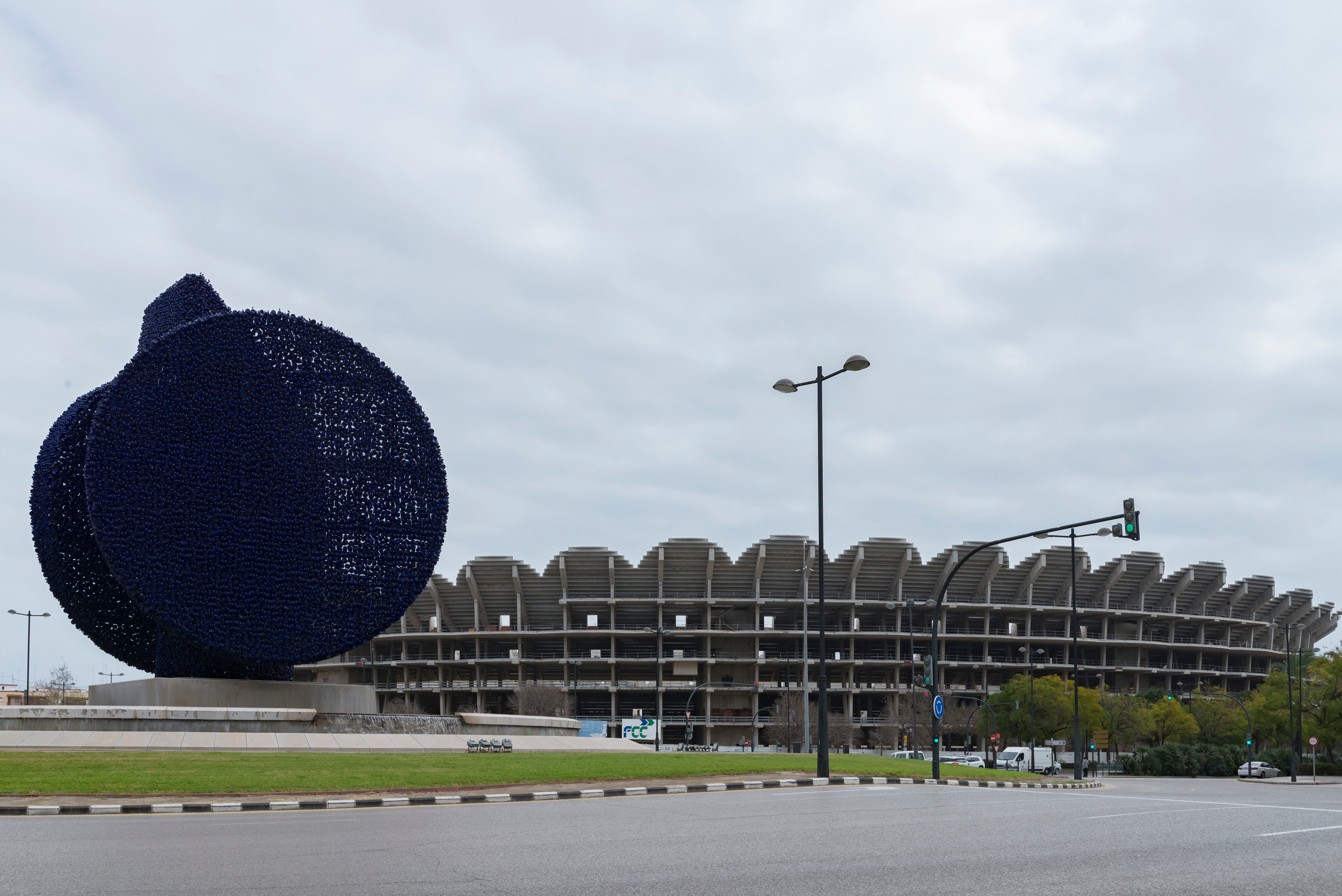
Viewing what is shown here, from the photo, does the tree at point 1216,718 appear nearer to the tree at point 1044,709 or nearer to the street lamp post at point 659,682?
the tree at point 1044,709

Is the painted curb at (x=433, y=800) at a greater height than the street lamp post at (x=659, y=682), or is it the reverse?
the painted curb at (x=433, y=800)

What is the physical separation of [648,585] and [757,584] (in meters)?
8.93

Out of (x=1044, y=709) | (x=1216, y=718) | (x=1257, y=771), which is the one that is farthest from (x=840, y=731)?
(x=1257, y=771)

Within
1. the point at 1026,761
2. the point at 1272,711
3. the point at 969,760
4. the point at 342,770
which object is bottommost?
the point at 969,760

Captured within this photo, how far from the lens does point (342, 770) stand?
20891 mm

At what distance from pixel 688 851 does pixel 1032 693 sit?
212ft

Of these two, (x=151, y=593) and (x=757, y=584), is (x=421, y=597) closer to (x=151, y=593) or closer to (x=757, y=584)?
(x=757, y=584)

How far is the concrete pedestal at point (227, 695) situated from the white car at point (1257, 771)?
174 ft

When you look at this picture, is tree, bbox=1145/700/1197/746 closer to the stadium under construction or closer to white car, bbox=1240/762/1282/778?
the stadium under construction

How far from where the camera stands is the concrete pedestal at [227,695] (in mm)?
30938

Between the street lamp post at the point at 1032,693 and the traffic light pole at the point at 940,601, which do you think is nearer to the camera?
the traffic light pole at the point at 940,601

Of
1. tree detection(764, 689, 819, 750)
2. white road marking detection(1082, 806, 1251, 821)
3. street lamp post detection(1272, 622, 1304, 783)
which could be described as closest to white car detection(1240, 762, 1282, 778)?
street lamp post detection(1272, 622, 1304, 783)

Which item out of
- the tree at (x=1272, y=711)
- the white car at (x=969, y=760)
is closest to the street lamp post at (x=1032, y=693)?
the white car at (x=969, y=760)

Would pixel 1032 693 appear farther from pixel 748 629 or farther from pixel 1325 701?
pixel 748 629
